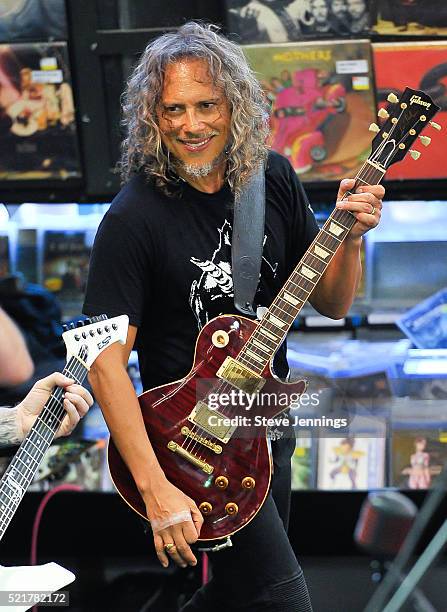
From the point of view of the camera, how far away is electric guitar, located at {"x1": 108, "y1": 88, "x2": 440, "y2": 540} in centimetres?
258

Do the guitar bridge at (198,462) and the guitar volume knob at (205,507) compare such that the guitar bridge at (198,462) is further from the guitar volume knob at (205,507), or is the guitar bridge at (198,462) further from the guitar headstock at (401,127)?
the guitar headstock at (401,127)

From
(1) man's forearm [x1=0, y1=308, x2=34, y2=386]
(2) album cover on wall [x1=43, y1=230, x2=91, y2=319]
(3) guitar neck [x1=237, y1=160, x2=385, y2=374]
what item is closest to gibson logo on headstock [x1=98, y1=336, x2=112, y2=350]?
(3) guitar neck [x1=237, y1=160, x2=385, y2=374]

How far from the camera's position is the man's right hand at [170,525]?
2516 millimetres

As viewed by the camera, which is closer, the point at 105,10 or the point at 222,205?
Answer: the point at 222,205

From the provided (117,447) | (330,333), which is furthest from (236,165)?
(330,333)

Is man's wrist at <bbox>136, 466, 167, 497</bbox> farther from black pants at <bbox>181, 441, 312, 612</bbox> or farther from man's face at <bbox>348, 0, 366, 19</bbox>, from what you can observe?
man's face at <bbox>348, 0, 366, 19</bbox>

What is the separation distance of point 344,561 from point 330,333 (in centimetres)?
81

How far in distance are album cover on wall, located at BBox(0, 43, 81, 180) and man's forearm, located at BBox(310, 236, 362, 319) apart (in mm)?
1315

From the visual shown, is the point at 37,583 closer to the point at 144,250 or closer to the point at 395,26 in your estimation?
the point at 144,250

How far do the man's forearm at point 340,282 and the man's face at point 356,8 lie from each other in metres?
1.23

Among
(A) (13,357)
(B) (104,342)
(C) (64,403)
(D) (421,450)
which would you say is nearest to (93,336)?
(B) (104,342)

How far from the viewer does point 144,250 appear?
2.59 metres

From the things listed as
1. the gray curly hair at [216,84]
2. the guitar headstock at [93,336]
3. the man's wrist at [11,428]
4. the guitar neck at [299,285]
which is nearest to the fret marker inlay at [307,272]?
the guitar neck at [299,285]

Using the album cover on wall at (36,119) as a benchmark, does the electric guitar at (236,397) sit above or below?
below
